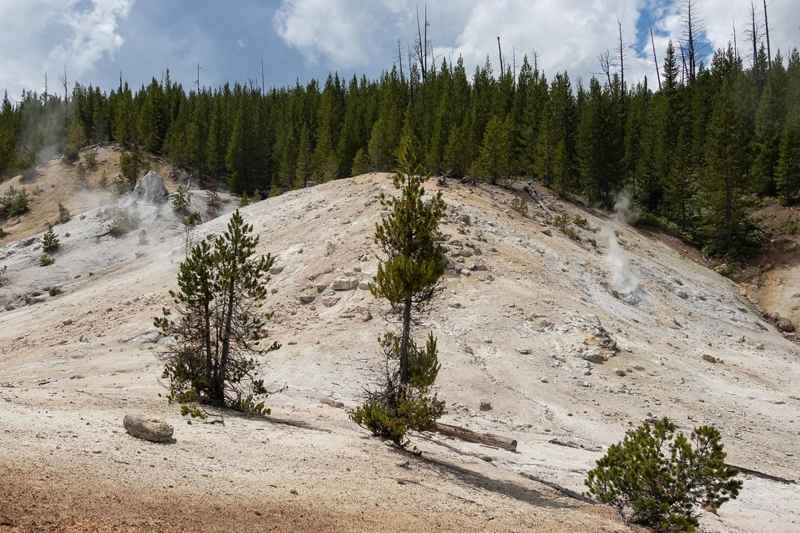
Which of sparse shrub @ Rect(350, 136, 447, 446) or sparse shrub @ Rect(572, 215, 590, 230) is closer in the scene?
sparse shrub @ Rect(350, 136, 447, 446)

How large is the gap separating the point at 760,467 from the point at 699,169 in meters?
41.8

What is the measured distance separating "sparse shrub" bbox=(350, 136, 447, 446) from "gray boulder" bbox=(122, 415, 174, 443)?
3972 mm

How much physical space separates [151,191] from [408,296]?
40466 millimetres

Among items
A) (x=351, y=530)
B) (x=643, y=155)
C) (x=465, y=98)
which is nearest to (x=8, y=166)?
(x=465, y=98)

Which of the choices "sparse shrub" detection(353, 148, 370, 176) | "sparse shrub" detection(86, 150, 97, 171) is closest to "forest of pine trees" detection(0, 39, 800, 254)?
"sparse shrub" detection(353, 148, 370, 176)

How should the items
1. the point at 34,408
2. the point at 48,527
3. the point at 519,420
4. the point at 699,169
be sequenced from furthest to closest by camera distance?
the point at 699,169 < the point at 519,420 < the point at 34,408 < the point at 48,527

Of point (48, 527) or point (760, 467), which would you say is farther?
point (760, 467)

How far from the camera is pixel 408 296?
12.6 metres

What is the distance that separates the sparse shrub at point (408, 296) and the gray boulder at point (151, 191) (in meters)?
38.4

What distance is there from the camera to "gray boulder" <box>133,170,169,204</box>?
1833 inches

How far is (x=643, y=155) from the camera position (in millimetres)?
54000

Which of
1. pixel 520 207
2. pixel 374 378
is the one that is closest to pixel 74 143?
pixel 520 207

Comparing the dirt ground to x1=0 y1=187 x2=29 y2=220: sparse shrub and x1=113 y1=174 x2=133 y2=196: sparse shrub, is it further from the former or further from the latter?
x1=0 y1=187 x2=29 y2=220: sparse shrub

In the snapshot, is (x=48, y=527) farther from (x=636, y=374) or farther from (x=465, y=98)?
(x=465, y=98)
